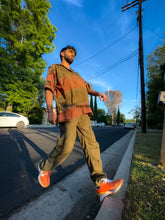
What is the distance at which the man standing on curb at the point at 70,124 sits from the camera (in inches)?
47.8

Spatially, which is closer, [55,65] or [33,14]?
[55,65]

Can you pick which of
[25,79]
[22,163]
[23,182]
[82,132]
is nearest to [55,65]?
[82,132]

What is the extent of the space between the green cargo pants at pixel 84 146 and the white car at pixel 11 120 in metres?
8.91

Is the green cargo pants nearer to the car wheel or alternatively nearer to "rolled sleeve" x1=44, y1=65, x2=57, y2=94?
"rolled sleeve" x1=44, y1=65, x2=57, y2=94

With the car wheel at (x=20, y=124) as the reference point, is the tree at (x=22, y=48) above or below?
above

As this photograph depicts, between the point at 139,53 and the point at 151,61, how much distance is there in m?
3.21

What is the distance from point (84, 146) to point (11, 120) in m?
9.33

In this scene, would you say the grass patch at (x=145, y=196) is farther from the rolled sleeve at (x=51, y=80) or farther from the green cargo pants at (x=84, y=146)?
the rolled sleeve at (x=51, y=80)

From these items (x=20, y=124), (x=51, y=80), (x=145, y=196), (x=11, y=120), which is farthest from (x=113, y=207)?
(x=20, y=124)

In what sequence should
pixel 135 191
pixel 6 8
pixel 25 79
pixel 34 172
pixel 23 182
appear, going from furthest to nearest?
pixel 25 79, pixel 6 8, pixel 34 172, pixel 23 182, pixel 135 191

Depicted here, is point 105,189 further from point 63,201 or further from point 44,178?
point 44,178

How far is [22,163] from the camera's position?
7.04 feet

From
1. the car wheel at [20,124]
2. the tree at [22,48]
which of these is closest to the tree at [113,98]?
the tree at [22,48]

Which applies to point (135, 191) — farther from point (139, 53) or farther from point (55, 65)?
point (139, 53)
